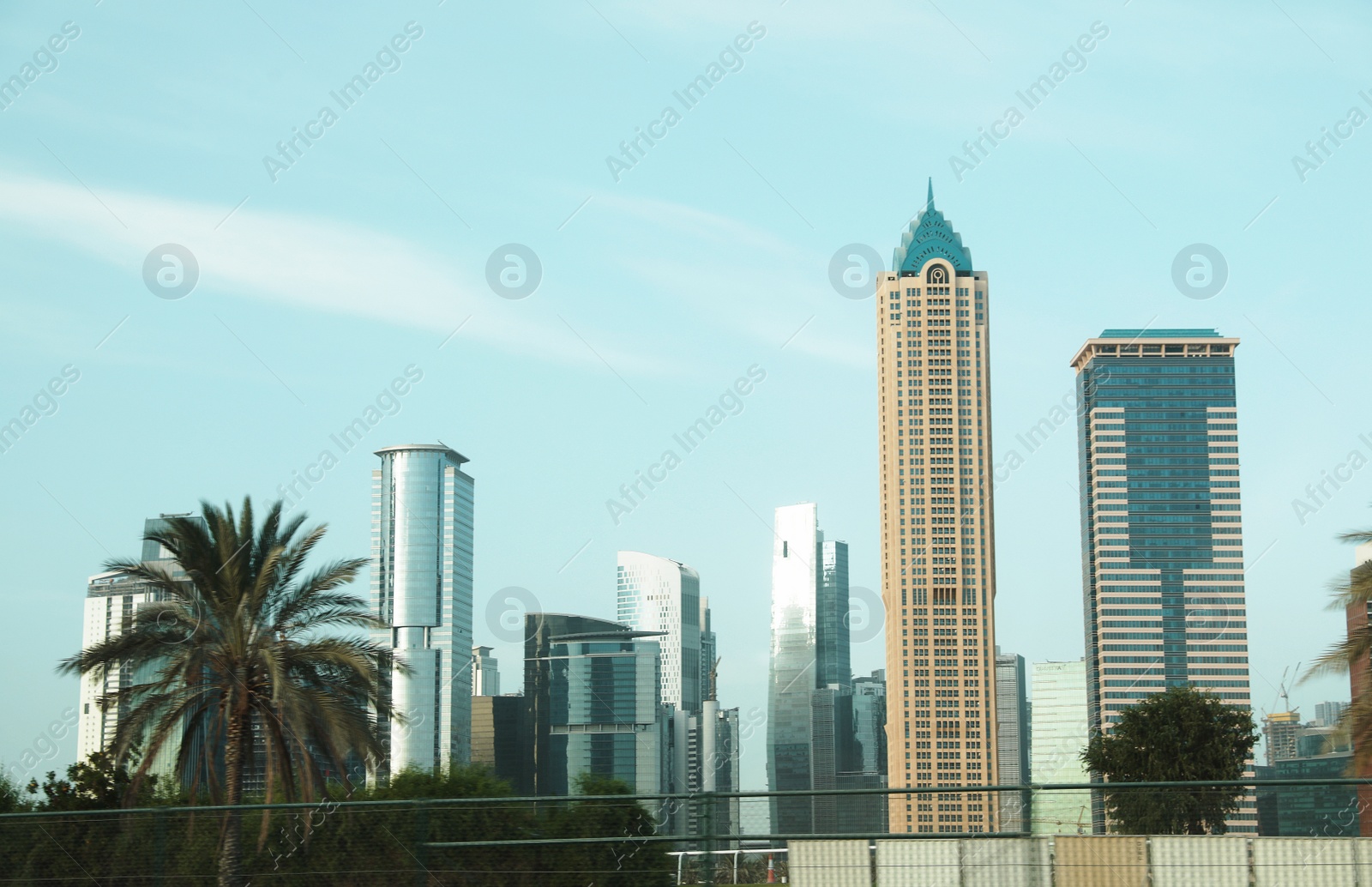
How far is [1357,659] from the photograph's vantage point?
73.6 feet

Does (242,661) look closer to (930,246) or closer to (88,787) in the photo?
(88,787)

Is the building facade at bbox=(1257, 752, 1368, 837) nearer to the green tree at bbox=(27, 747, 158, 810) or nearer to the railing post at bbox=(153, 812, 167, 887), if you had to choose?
the railing post at bbox=(153, 812, 167, 887)

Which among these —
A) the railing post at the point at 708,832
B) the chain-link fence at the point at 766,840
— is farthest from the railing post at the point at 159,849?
the railing post at the point at 708,832

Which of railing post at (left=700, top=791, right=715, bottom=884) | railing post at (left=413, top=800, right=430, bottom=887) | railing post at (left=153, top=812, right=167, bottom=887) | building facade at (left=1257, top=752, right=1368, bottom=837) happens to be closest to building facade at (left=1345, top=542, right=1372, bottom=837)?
building facade at (left=1257, top=752, right=1368, bottom=837)

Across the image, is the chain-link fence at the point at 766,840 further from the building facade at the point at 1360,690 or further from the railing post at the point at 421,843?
the building facade at the point at 1360,690

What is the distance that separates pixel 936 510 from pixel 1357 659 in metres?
157

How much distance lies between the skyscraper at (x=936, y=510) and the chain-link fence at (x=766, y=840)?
5921 inches

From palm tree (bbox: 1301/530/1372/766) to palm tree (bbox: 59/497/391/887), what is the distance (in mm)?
16525

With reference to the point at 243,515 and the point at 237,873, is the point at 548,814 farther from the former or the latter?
the point at 243,515

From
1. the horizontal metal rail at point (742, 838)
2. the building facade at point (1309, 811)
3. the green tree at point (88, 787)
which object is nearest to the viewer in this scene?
the building facade at point (1309, 811)

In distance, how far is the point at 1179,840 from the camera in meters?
12.3

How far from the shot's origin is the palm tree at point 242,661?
80.7 ft

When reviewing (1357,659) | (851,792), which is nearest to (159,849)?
(851,792)

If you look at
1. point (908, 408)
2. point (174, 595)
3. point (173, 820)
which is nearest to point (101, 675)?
point (174, 595)
